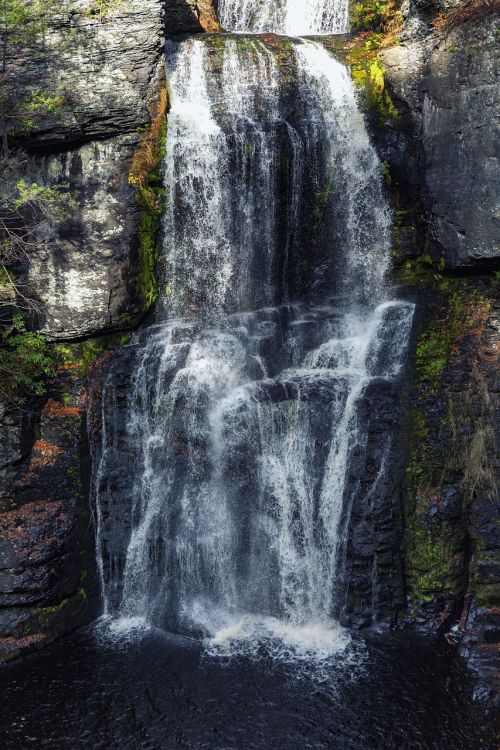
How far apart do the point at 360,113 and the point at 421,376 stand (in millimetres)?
5290

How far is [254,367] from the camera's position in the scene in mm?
9984

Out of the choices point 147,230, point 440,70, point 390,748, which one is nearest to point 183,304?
point 147,230

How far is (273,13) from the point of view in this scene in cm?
1461

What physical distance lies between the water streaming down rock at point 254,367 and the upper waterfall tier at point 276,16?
258 cm

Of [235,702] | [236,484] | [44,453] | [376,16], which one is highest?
[376,16]

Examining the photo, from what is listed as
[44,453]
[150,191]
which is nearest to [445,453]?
[44,453]

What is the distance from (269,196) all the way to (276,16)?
6156 mm

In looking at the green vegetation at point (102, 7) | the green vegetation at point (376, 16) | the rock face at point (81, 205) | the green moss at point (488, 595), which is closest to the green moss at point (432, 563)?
the green moss at point (488, 595)

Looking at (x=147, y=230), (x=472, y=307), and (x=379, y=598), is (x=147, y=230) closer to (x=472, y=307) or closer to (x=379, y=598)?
(x=472, y=307)

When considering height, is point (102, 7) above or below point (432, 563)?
above

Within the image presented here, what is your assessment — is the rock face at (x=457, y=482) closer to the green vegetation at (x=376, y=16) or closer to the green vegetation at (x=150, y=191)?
the green vegetation at (x=150, y=191)

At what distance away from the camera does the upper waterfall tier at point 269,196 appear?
1120 centimetres

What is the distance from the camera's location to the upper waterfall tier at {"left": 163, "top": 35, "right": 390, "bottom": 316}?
1120 cm

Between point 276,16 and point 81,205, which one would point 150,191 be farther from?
point 276,16
